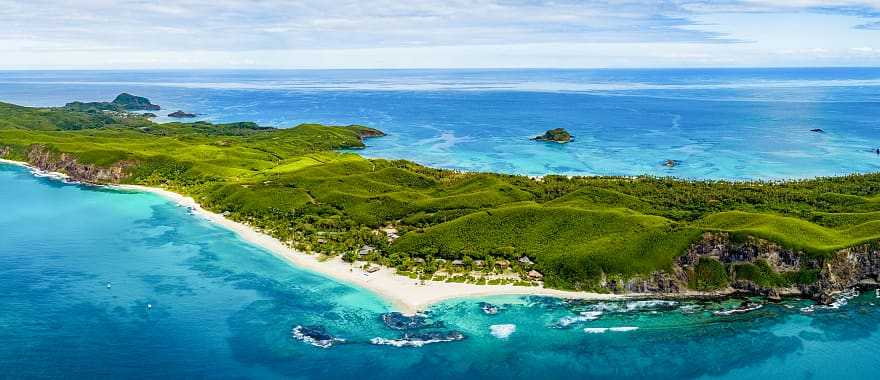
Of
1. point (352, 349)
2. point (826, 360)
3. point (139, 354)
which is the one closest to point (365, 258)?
point (352, 349)

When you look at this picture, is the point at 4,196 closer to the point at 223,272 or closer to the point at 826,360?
the point at 223,272

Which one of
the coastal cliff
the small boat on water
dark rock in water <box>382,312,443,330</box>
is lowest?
dark rock in water <box>382,312,443,330</box>

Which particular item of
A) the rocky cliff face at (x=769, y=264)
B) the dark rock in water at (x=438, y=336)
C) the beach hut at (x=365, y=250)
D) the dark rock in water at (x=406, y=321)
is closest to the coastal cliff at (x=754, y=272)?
the rocky cliff face at (x=769, y=264)

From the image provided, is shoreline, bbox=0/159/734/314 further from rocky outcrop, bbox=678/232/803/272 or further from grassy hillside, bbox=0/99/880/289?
rocky outcrop, bbox=678/232/803/272

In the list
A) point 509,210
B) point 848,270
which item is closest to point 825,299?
point 848,270

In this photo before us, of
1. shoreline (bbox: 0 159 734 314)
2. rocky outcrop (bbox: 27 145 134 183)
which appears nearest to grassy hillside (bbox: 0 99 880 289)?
rocky outcrop (bbox: 27 145 134 183)

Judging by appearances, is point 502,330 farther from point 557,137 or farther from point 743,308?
point 557,137
